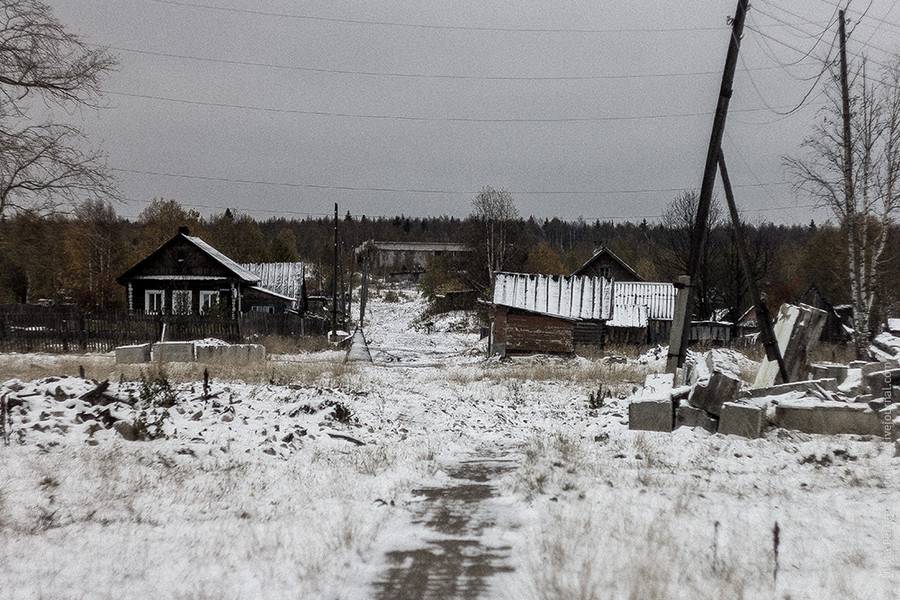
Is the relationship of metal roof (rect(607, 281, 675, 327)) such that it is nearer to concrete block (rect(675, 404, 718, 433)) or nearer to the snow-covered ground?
the snow-covered ground

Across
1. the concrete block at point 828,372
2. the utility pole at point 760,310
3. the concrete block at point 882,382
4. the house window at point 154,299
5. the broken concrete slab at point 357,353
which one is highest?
the utility pole at point 760,310

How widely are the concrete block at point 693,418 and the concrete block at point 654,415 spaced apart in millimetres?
95

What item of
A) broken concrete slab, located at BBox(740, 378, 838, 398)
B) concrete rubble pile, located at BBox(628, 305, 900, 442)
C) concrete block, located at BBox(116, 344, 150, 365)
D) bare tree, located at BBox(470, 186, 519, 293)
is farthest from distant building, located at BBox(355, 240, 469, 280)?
concrete rubble pile, located at BBox(628, 305, 900, 442)

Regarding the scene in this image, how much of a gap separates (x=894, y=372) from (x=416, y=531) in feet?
26.0

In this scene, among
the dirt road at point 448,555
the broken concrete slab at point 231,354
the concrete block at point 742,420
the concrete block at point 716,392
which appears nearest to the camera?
the dirt road at point 448,555

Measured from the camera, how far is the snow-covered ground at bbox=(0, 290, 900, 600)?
3.75 metres

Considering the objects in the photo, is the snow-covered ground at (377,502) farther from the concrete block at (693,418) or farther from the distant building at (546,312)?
the distant building at (546,312)

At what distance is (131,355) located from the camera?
771 inches

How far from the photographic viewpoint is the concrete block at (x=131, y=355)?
19.4 m

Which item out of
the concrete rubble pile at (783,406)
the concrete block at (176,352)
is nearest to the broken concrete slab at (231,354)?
the concrete block at (176,352)

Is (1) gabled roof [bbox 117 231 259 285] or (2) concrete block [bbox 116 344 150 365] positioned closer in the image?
(2) concrete block [bbox 116 344 150 365]

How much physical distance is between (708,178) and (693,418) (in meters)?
6.17

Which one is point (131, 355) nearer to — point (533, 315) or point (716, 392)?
point (533, 315)

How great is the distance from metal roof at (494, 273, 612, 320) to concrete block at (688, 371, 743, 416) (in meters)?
20.1
